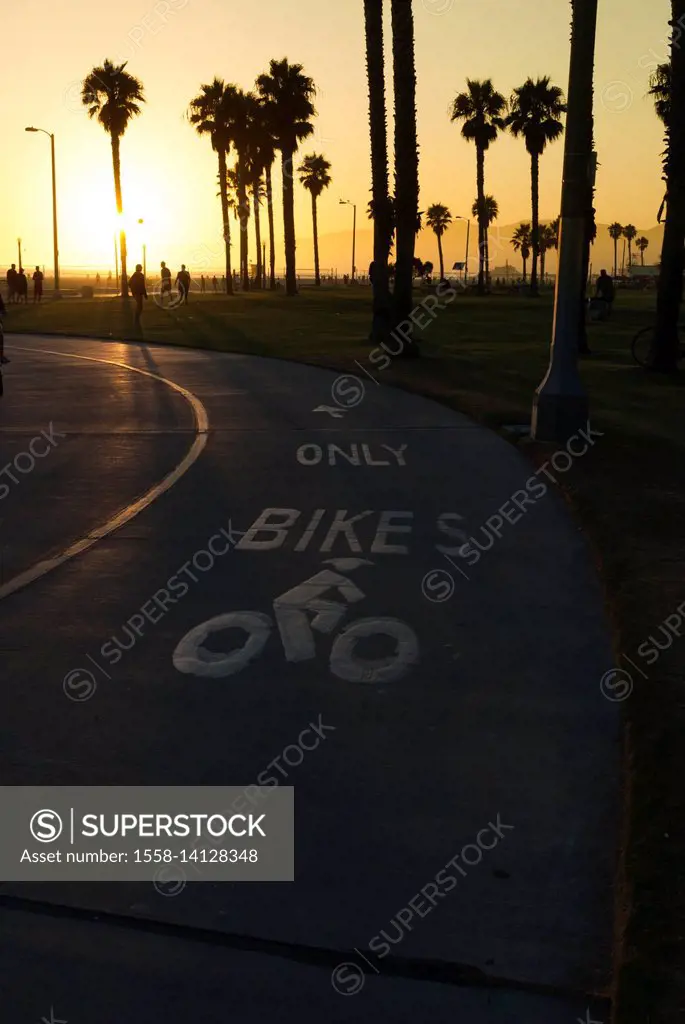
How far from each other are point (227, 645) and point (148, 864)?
2.56 m

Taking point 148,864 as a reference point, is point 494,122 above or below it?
above

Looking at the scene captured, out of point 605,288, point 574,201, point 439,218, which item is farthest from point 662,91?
point 439,218

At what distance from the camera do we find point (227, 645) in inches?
272

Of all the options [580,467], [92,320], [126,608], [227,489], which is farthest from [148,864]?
[92,320]

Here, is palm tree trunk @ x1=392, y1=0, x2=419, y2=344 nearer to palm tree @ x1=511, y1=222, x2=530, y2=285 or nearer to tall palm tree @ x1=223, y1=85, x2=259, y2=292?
tall palm tree @ x1=223, y1=85, x2=259, y2=292

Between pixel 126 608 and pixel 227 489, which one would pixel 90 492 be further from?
pixel 126 608

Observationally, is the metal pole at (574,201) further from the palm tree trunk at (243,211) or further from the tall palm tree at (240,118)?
the palm tree trunk at (243,211)

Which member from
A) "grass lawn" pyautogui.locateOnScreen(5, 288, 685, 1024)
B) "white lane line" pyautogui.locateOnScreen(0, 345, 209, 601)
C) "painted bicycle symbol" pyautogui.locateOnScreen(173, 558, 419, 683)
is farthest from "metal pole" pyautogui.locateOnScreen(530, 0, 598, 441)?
"painted bicycle symbol" pyautogui.locateOnScreen(173, 558, 419, 683)

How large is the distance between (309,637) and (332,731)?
1458mm

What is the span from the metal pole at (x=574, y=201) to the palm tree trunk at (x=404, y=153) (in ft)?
43.6

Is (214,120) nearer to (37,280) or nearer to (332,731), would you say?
(37,280)

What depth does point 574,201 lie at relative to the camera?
43.2 feet

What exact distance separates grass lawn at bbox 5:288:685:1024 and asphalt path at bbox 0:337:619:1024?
0.46 ft

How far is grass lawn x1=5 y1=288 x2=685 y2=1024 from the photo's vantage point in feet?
12.8
